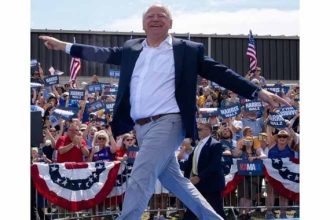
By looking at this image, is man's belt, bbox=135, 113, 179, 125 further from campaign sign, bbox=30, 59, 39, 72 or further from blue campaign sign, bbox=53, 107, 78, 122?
campaign sign, bbox=30, 59, 39, 72

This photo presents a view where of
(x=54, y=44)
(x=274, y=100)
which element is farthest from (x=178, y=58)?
(x=54, y=44)

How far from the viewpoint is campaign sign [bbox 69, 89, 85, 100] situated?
15500 millimetres

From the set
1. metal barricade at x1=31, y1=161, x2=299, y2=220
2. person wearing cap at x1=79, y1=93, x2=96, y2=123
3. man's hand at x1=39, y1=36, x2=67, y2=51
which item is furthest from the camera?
person wearing cap at x1=79, y1=93, x2=96, y2=123

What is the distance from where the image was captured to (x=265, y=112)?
521 inches

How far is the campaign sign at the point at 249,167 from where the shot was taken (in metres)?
10.5

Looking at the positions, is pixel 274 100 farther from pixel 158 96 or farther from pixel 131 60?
pixel 131 60

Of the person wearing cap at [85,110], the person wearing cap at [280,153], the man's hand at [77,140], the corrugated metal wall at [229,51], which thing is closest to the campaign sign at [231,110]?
the person wearing cap at [280,153]

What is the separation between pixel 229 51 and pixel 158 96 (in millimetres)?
24626

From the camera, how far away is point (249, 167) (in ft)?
34.6

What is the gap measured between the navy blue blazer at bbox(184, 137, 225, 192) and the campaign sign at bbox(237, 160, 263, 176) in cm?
167

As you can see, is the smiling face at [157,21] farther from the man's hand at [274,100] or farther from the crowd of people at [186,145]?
the crowd of people at [186,145]

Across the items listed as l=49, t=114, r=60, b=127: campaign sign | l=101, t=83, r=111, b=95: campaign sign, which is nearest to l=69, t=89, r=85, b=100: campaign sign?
l=101, t=83, r=111, b=95: campaign sign

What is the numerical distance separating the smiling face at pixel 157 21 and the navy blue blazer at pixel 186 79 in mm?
132
